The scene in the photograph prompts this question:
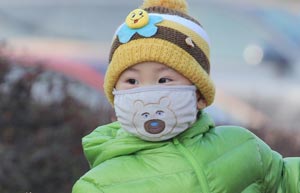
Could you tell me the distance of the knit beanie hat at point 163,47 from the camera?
3.34m

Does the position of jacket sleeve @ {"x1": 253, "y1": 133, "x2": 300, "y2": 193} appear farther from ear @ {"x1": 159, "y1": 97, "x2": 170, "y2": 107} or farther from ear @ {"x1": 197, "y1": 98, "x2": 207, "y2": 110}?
ear @ {"x1": 159, "y1": 97, "x2": 170, "y2": 107}

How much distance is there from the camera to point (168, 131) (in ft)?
10.9

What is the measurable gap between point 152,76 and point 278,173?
0.60m

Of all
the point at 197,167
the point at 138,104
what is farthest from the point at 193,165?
the point at 138,104

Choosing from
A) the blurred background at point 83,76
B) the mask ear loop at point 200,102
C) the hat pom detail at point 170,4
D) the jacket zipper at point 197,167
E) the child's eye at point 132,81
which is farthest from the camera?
the blurred background at point 83,76

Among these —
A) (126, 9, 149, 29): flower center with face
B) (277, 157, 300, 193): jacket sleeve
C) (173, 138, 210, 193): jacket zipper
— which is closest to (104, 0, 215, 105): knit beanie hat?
(126, 9, 149, 29): flower center with face

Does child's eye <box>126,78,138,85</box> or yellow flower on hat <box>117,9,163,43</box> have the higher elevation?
yellow flower on hat <box>117,9,163,43</box>

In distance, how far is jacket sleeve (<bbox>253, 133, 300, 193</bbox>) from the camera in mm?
3438

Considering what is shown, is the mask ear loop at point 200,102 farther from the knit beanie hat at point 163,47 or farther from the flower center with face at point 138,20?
the flower center with face at point 138,20

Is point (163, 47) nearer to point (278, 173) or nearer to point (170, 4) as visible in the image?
point (170, 4)

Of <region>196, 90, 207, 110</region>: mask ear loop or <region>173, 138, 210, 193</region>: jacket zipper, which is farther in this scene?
<region>196, 90, 207, 110</region>: mask ear loop

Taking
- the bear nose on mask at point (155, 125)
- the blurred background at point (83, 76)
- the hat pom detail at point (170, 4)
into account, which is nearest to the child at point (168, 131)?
the bear nose on mask at point (155, 125)

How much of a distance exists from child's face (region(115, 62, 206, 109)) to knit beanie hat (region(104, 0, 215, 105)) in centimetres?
2

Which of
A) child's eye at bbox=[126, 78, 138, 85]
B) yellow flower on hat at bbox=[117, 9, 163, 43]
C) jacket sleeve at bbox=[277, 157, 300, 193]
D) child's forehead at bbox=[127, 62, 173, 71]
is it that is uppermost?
yellow flower on hat at bbox=[117, 9, 163, 43]
